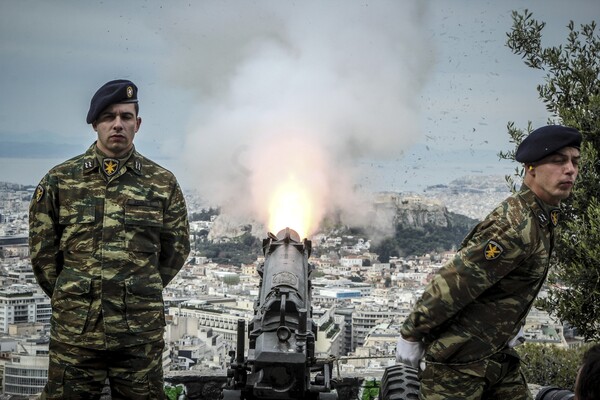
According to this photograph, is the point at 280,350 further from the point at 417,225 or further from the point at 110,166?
the point at 417,225

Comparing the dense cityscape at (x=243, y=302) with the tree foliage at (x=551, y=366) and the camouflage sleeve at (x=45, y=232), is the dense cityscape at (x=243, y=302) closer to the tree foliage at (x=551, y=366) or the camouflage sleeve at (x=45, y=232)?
the tree foliage at (x=551, y=366)

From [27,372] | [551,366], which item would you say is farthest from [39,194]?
[551,366]

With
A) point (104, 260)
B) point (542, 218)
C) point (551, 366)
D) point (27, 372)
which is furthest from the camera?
point (551, 366)

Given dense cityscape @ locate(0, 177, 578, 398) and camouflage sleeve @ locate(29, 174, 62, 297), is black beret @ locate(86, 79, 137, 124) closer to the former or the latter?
camouflage sleeve @ locate(29, 174, 62, 297)

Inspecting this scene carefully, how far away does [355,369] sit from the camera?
937cm

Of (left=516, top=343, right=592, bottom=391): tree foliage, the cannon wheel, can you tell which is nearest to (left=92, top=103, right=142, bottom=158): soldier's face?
the cannon wheel

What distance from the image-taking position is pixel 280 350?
6.56 meters

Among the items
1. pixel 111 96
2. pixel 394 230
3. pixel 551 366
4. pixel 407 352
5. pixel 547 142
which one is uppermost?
pixel 394 230

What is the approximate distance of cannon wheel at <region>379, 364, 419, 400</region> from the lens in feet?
21.0

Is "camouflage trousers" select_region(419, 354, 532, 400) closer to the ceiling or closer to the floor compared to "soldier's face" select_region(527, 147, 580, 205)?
closer to the floor

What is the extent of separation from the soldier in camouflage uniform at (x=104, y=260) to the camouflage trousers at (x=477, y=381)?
1.62m

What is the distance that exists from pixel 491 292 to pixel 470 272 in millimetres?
187

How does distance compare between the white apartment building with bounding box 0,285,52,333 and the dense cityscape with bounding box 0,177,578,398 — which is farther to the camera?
the white apartment building with bounding box 0,285,52,333

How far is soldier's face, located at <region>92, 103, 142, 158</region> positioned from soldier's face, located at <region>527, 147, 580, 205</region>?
231cm
